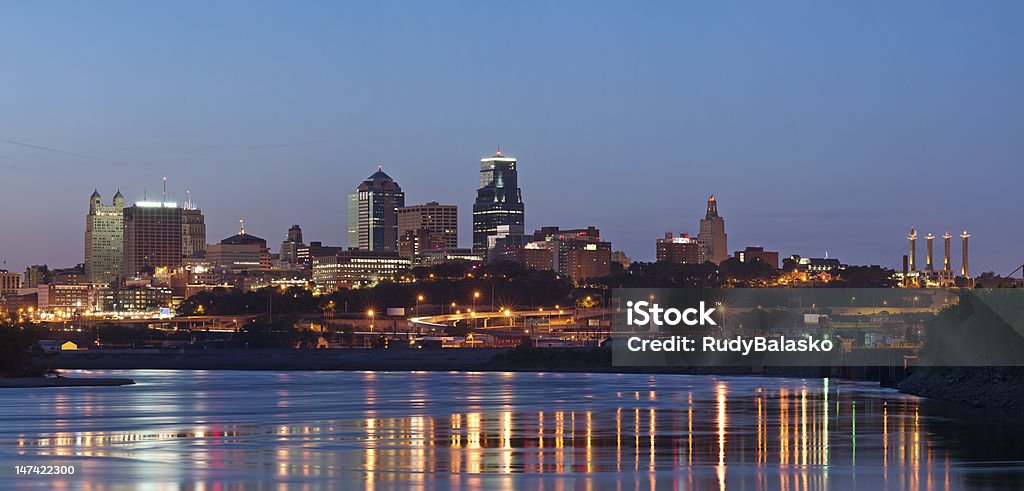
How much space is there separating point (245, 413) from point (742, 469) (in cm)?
2315

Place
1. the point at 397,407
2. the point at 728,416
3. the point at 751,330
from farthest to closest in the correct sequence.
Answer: the point at 751,330
the point at 397,407
the point at 728,416

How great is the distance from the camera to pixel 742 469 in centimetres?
3039

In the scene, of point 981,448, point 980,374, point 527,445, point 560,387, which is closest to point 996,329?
point 980,374

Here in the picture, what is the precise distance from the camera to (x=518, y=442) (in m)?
36.4

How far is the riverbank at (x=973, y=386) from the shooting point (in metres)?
56.2

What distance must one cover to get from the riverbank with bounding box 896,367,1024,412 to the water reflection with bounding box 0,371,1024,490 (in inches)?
86.8

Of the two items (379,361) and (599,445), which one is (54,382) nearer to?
(599,445)

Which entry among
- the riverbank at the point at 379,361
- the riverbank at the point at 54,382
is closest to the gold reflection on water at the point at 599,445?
the riverbank at the point at 54,382

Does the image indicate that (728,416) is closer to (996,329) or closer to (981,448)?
(981,448)

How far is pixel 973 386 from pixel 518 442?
33.2m

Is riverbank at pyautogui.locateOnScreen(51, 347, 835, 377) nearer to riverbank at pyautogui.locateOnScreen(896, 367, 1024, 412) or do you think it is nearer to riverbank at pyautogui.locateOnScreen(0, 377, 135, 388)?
riverbank at pyautogui.locateOnScreen(896, 367, 1024, 412)

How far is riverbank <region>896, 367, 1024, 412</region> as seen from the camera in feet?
184
